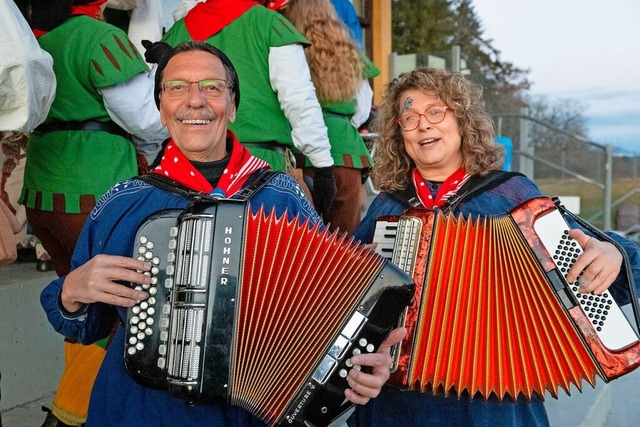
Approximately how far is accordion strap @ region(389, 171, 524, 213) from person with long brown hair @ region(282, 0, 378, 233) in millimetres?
1376

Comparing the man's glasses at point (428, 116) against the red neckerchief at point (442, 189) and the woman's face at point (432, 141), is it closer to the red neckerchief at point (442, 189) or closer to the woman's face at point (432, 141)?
the woman's face at point (432, 141)

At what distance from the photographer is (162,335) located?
1817mm

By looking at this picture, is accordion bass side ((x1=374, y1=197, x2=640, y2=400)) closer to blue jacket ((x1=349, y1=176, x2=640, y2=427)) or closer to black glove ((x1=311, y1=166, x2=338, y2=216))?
blue jacket ((x1=349, y1=176, x2=640, y2=427))

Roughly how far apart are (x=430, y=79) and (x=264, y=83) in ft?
3.38

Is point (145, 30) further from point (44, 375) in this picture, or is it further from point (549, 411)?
point (549, 411)

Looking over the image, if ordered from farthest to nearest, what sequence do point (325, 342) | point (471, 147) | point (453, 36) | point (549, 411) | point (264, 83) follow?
point (453, 36) → point (549, 411) → point (264, 83) → point (471, 147) → point (325, 342)

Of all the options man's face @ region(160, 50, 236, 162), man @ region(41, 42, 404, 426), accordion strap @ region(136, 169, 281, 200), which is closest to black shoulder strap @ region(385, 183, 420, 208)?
man @ region(41, 42, 404, 426)

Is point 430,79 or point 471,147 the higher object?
point 430,79

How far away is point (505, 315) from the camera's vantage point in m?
2.08

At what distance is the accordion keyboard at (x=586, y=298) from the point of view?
2.03 meters

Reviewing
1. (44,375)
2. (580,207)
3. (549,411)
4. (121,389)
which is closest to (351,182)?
(549,411)

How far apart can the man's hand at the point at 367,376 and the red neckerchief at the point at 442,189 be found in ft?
1.86

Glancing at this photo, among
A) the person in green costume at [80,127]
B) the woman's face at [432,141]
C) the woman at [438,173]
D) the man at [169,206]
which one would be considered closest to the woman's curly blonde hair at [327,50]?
the person in green costume at [80,127]

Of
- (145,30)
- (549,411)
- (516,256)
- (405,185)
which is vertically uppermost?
(145,30)
